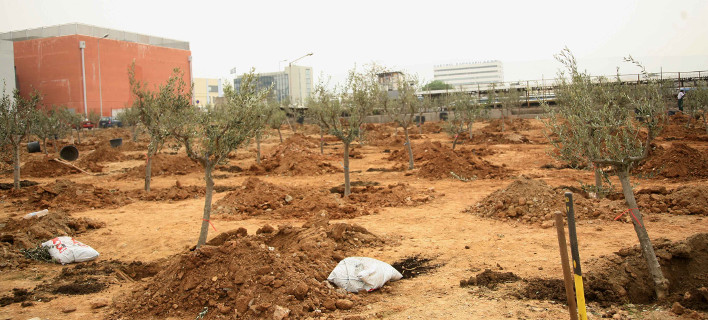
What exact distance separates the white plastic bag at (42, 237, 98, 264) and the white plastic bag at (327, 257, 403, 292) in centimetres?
523

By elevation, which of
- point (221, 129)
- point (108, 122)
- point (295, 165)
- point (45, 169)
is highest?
point (108, 122)

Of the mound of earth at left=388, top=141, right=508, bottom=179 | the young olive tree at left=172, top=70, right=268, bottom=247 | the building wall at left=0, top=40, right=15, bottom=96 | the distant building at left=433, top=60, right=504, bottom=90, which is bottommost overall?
the mound of earth at left=388, top=141, right=508, bottom=179

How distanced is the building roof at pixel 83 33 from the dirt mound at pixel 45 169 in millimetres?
40600

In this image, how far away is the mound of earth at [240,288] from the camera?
5.96m

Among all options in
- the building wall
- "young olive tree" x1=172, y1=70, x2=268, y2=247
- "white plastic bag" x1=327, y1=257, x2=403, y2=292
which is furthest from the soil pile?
the building wall

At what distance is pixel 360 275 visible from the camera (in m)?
6.58

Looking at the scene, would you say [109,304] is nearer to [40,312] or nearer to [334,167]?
[40,312]

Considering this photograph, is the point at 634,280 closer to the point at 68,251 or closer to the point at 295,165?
the point at 68,251

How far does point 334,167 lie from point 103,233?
1159cm

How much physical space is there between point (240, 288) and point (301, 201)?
6778 millimetres

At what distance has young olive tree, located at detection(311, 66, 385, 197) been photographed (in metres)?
14.9

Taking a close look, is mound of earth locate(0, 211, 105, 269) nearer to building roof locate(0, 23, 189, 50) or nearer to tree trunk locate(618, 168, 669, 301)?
tree trunk locate(618, 168, 669, 301)

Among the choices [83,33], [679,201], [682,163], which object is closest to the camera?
[679,201]

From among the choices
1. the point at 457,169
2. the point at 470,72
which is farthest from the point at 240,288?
the point at 470,72
